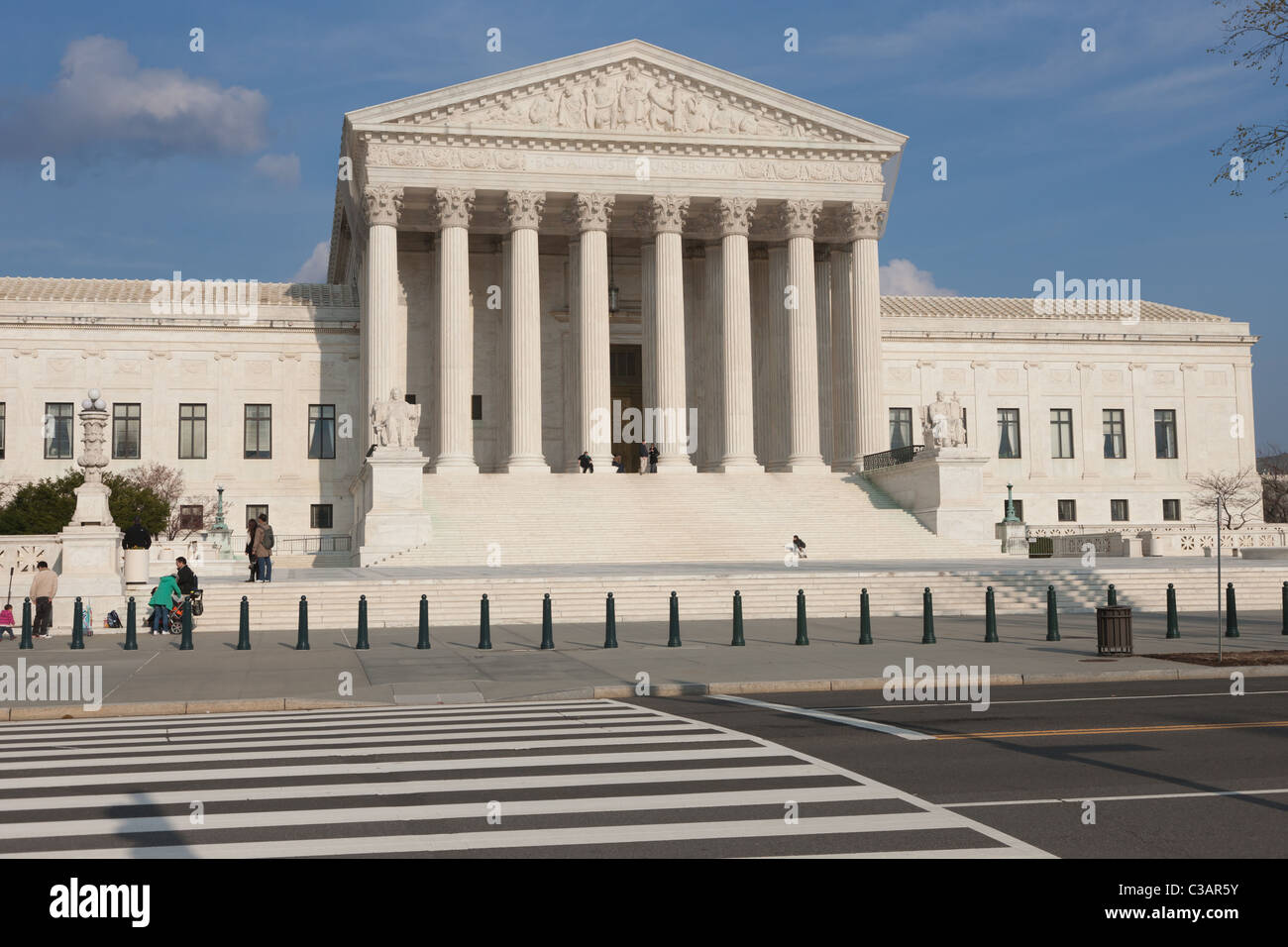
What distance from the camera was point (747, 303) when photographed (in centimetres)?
5616

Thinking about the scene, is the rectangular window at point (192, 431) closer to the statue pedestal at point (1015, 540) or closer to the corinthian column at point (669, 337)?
the corinthian column at point (669, 337)

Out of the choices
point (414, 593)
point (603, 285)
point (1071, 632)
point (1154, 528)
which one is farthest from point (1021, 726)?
point (1154, 528)

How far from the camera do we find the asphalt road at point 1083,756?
313 inches

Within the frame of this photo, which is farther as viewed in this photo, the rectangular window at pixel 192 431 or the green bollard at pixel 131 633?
the rectangular window at pixel 192 431

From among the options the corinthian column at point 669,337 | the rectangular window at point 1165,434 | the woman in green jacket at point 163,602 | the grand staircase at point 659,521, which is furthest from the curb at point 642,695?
the rectangular window at point 1165,434

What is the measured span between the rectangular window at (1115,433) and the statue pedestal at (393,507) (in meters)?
41.5

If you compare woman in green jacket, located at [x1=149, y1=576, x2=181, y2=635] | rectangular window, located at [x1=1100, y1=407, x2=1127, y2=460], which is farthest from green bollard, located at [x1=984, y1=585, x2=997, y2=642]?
rectangular window, located at [x1=1100, y1=407, x2=1127, y2=460]

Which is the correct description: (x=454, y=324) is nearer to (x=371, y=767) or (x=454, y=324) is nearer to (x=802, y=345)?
(x=802, y=345)

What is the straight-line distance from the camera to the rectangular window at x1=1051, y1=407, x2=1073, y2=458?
68.8m

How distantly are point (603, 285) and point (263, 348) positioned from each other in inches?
724

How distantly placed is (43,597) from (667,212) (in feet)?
117

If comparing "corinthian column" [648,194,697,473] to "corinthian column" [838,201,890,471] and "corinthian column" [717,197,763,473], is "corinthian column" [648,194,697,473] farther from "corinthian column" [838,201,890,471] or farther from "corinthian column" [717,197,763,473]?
"corinthian column" [838,201,890,471]

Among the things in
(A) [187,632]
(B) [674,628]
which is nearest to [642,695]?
(B) [674,628]
